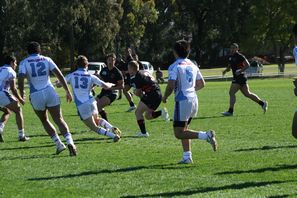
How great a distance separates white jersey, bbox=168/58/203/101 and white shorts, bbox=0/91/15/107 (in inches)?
211

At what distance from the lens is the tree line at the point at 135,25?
5894 cm

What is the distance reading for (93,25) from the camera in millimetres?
60844

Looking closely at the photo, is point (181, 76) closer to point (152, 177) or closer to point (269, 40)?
point (152, 177)

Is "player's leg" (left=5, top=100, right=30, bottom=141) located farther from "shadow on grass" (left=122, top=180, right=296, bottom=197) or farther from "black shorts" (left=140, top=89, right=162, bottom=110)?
"shadow on grass" (left=122, top=180, right=296, bottom=197)

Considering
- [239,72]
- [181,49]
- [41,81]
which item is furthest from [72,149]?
[239,72]

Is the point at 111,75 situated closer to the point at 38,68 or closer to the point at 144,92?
the point at 144,92

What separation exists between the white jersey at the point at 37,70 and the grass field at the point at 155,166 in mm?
1305

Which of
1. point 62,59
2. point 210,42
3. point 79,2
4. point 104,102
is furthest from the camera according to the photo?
point 210,42

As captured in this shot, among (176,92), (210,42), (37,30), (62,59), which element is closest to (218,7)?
(210,42)

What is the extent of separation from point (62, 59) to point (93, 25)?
11882 mm

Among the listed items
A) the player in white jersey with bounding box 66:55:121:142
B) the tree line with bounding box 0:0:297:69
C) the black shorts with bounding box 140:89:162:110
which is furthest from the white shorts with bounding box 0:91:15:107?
the tree line with bounding box 0:0:297:69

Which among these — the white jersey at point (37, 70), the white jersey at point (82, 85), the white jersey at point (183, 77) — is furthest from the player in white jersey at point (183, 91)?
the white jersey at point (82, 85)

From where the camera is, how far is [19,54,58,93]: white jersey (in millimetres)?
11117

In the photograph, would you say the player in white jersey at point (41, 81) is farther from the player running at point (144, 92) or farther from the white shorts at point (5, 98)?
the player running at point (144, 92)
